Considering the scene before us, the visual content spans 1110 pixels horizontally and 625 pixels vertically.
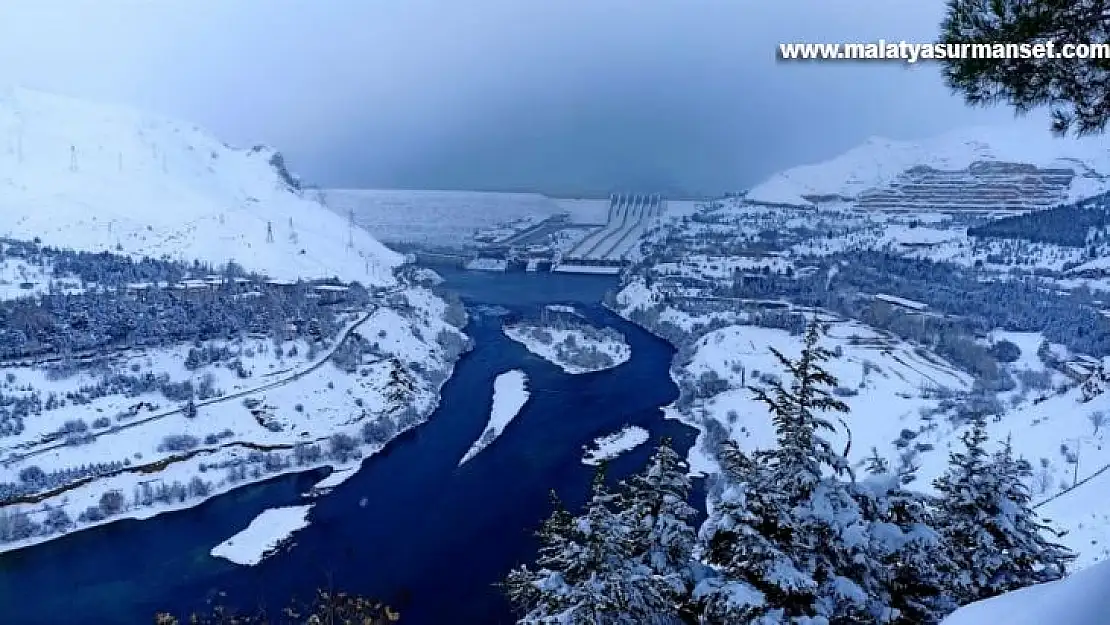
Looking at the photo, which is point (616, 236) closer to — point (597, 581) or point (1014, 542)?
point (1014, 542)

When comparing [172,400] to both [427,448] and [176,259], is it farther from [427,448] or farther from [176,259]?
[176,259]

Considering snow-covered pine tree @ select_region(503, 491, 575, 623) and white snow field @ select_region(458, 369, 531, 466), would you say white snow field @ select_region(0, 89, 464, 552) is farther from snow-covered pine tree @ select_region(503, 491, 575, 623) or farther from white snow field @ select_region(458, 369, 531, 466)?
snow-covered pine tree @ select_region(503, 491, 575, 623)

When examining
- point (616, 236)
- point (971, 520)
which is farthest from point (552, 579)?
point (616, 236)

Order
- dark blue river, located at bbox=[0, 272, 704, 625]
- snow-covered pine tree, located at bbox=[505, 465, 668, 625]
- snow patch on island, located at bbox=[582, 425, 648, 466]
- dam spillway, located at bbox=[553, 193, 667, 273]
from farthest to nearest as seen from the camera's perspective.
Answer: dam spillway, located at bbox=[553, 193, 667, 273], snow patch on island, located at bbox=[582, 425, 648, 466], dark blue river, located at bbox=[0, 272, 704, 625], snow-covered pine tree, located at bbox=[505, 465, 668, 625]

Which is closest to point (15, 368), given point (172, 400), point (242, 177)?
point (172, 400)

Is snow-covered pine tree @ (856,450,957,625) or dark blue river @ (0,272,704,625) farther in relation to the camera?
dark blue river @ (0,272,704,625)

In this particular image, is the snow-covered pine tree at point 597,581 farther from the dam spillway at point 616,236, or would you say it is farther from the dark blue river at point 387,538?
the dam spillway at point 616,236

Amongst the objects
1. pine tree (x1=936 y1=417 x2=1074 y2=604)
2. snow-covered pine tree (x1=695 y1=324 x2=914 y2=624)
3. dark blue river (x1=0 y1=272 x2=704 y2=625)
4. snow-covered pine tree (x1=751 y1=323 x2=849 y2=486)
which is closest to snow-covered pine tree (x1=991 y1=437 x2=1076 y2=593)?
pine tree (x1=936 y1=417 x2=1074 y2=604)
